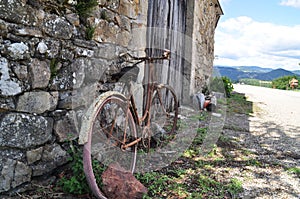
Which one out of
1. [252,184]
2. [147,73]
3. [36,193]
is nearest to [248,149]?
[252,184]

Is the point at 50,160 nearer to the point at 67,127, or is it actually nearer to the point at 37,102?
the point at 67,127

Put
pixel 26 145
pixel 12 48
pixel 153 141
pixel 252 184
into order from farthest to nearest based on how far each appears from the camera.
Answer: pixel 153 141, pixel 252 184, pixel 26 145, pixel 12 48

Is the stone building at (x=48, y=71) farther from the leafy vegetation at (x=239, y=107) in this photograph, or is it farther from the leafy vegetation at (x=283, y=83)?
the leafy vegetation at (x=283, y=83)

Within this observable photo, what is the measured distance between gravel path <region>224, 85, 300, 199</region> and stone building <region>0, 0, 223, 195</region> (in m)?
1.57

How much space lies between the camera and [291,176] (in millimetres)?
2729

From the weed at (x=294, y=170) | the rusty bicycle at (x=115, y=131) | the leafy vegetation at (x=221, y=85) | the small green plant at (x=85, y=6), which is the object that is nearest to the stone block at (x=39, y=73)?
the rusty bicycle at (x=115, y=131)

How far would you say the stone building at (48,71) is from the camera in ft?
5.75

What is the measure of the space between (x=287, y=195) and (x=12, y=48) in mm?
2392

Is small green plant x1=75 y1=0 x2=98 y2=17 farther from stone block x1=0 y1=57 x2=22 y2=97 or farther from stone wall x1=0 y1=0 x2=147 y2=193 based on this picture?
stone block x1=0 y1=57 x2=22 y2=97

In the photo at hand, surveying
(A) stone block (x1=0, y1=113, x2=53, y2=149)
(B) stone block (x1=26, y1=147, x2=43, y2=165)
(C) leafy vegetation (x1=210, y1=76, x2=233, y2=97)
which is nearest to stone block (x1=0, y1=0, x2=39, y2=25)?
(A) stone block (x1=0, y1=113, x2=53, y2=149)

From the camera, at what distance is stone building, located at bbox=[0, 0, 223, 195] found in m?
1.75

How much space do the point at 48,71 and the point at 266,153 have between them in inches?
109

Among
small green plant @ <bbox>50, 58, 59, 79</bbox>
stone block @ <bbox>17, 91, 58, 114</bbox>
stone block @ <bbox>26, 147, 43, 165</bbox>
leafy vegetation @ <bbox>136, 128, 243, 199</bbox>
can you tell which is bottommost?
leafy vegetation @ <bbox>136, 128, 243, 199</bbox>

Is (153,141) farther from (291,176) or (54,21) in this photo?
(54,21)
